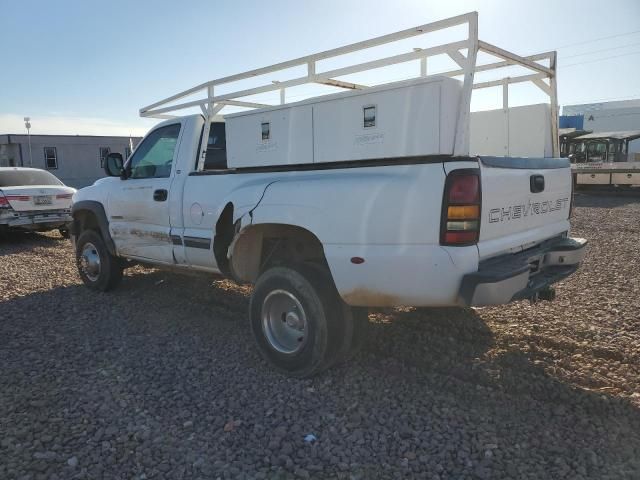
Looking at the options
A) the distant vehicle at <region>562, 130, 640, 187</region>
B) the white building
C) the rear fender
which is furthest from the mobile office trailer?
the white building

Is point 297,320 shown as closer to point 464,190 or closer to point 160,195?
point 464,190

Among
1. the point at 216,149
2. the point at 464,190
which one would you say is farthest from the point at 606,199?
the point at 464,190

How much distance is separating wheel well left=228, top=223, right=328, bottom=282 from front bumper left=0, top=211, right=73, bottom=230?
7.66 metres

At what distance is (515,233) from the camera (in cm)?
370

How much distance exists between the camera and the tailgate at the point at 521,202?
10.9 feet

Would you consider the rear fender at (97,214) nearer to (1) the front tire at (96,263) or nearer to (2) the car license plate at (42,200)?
(1) the front tire at (96,263)

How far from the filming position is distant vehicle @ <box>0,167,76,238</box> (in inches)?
405

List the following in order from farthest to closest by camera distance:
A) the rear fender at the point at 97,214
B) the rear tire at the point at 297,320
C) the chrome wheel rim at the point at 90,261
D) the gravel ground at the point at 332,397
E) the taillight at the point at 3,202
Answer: the taillight at the point at 3,202 → the chrome wheel rim at the point at 90,261 → the rear fender at the point at 97,214 → the rear tire at the point at 297,320 → the gravel ground at the point at 332,397

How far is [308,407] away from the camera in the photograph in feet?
11.6

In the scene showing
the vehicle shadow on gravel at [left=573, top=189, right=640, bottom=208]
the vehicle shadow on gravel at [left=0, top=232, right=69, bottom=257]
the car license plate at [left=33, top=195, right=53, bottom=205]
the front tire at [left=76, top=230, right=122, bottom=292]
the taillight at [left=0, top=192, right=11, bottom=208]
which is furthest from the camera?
the vehicle shadow on gravel at [left=573, top=189, right=640, bottom=208]

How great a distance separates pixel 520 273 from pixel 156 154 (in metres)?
3.96

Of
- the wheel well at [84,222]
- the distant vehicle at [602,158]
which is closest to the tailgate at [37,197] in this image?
the wheel well at [84,222]

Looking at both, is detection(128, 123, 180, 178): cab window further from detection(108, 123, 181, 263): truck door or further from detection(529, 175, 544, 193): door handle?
detection(529, 175, 544, 193): door handle

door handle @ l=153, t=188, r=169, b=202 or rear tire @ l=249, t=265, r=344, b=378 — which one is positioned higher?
door handle @ l=153, t=188, r=169, b=202
